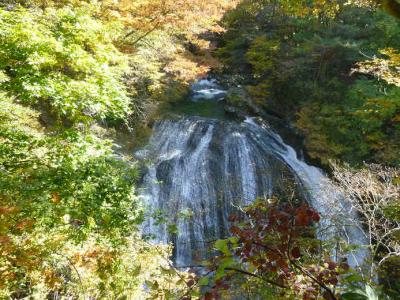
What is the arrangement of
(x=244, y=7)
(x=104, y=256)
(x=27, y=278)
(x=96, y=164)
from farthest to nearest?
(x=244, y=7)
(x=104, y=256)
(x=27, y=278)
(x=96, y=164)

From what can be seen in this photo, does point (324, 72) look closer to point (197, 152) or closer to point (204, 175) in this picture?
point (197, 152)

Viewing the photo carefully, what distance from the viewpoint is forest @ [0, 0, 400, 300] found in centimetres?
286

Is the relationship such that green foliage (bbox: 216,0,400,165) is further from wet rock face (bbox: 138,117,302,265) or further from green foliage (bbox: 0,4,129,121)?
green foliage (bbox: 0,4,129,121)

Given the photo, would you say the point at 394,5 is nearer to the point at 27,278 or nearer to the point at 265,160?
the point at 27,278

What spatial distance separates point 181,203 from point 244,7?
47.1ft

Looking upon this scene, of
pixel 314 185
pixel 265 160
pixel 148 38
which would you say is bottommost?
pixel 314 185

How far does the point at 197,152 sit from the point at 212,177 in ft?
4.35

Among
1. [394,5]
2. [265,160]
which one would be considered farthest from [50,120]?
[394,5]

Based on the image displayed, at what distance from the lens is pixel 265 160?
12.4m

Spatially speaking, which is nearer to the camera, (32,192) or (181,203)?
(32,192)

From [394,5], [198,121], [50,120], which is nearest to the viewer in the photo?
[394,5]

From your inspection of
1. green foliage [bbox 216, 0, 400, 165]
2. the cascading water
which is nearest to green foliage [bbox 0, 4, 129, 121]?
the cascading water

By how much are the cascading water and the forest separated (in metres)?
0.06

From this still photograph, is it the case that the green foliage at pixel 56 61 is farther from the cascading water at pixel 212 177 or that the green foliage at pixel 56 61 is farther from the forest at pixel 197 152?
the cascading water at pixel 212 177
